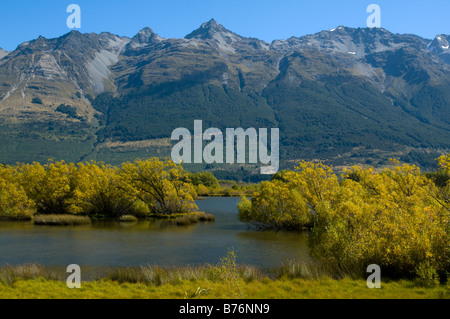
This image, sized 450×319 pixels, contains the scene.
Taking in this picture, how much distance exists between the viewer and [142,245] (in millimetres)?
37594

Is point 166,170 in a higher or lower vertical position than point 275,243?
higher

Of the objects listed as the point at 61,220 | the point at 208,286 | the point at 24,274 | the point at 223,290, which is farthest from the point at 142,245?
the point at 223,290

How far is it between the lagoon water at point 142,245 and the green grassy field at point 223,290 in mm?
8036

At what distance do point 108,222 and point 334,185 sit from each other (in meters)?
30.2

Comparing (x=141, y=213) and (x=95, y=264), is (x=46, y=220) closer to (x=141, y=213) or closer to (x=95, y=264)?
(x=141, y=213)

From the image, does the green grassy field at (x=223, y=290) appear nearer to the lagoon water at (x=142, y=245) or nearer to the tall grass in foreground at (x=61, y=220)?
the lagoon water at (x=142, y=245)

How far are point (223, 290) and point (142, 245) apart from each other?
2025cm

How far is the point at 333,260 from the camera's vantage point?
22.5 meters

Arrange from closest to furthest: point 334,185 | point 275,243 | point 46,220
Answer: point 275,243 → point 334,185 → point 46,220

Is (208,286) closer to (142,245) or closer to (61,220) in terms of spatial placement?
(142,245)

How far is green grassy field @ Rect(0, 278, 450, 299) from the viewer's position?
17.7m

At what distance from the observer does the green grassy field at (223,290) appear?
1772 centimetres

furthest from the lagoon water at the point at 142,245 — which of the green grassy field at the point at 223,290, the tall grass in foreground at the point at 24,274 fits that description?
the green grassy field at the point at 223,290
